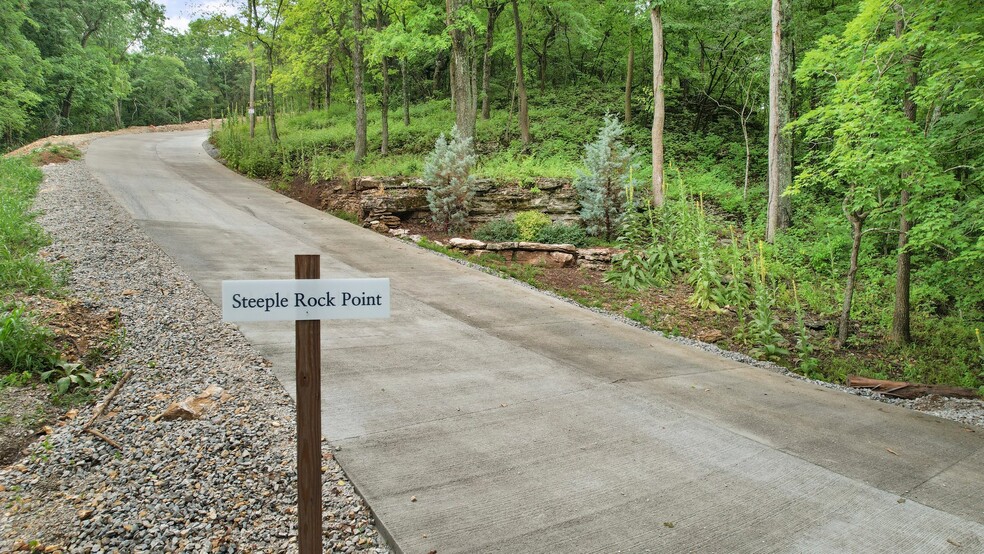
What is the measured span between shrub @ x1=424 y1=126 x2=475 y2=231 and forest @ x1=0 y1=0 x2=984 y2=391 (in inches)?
16.6

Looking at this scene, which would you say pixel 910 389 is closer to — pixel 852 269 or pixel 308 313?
pixel 852 269

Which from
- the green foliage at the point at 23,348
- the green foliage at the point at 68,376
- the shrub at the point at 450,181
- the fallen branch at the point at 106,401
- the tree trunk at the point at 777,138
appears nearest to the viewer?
the fallen branch at the point at 106,401

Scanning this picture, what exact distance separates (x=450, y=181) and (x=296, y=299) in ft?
35.3

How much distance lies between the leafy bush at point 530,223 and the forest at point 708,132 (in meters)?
0.86

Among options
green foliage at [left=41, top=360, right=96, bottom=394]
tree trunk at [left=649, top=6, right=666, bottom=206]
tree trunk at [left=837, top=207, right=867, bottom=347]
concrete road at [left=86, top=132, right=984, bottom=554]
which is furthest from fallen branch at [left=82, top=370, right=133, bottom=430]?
tree trunk at [left=649, top=6, right=666, bottom=206]

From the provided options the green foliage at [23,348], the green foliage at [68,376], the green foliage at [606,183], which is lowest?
the green foliage at [68,376]

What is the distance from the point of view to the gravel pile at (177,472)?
2811 millimetres

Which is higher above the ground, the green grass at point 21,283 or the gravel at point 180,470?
the green grass at point 21,283

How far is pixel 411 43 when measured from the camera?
1513 cm

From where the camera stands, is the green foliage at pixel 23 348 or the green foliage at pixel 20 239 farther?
the green foliage at pixel 20 239

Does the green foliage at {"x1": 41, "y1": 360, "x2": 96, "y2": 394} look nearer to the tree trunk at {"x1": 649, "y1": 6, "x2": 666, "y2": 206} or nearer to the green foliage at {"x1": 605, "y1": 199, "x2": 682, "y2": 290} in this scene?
the green foliage at {"x1": 605, "y1": 199, "x2": 682, "y2": 290}

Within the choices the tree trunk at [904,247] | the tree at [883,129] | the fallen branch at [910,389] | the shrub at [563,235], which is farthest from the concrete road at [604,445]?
the shrub at [563,235]

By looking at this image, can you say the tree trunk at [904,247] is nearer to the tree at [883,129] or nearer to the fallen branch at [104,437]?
the tree at [883,129]

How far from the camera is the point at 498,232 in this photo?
12.2 metres
